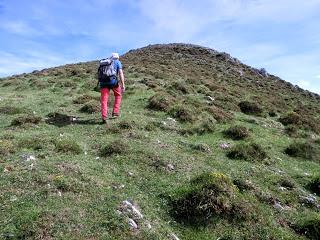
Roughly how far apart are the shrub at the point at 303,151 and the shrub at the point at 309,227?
762cm

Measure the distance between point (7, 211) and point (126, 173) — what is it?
4111 millimetres

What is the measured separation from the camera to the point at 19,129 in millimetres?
17391

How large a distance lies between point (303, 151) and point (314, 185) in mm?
4820

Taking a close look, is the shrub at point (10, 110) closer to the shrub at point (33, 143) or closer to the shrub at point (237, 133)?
the shrub at point (33, 143)

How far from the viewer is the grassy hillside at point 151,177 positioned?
1011 cm

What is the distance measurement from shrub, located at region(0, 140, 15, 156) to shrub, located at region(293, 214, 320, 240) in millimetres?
8692

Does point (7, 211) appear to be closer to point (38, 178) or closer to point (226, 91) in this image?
point (38, 178)

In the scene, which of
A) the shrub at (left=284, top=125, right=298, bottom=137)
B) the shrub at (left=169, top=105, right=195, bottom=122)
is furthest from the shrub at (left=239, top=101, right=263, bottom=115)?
the shrub at (left=169, top=105, right=195, bottom=122)

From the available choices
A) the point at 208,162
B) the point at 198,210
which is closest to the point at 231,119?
the point at 208,162

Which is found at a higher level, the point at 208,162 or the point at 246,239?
the point at 208,162

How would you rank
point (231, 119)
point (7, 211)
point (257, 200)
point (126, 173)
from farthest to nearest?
point (231, 119)
point (126, 173)
point (257, 200)
point (7, 211)

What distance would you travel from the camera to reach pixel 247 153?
640 inches

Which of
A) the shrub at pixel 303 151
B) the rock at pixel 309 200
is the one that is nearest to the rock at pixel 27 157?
the rock at pixel 309 200

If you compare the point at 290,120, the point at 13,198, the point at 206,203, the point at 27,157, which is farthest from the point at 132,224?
the point at 290,120
